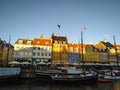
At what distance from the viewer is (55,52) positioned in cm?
5497

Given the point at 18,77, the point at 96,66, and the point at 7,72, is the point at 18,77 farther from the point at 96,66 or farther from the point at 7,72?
the point at 96,66

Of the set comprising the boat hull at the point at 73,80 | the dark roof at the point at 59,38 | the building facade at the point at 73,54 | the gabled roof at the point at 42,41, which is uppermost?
the dark roof at the point at 59,38

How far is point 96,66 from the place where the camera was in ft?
179

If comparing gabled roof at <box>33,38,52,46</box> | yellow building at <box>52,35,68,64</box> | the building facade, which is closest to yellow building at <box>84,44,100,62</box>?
the building facade

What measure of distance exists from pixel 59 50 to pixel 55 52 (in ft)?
6.26

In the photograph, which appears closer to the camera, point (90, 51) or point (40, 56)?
point (40, 56)

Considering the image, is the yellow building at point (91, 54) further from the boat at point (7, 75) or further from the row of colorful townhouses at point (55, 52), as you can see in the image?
the boat at point (7, 75)

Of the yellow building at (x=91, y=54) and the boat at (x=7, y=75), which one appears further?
the yellow building at (x=91, y=54)

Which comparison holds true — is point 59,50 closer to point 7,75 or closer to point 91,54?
point 91,54

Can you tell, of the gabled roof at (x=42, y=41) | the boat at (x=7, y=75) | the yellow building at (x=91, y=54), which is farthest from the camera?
the yellow building at (x=91, y=54)

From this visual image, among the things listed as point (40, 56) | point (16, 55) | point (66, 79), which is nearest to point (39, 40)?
point (40, 56)

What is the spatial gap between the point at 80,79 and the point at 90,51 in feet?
106

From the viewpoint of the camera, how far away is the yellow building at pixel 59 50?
5403 centimetres

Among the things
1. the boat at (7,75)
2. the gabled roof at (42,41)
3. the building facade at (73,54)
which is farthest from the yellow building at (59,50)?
the boat at (7,75)
